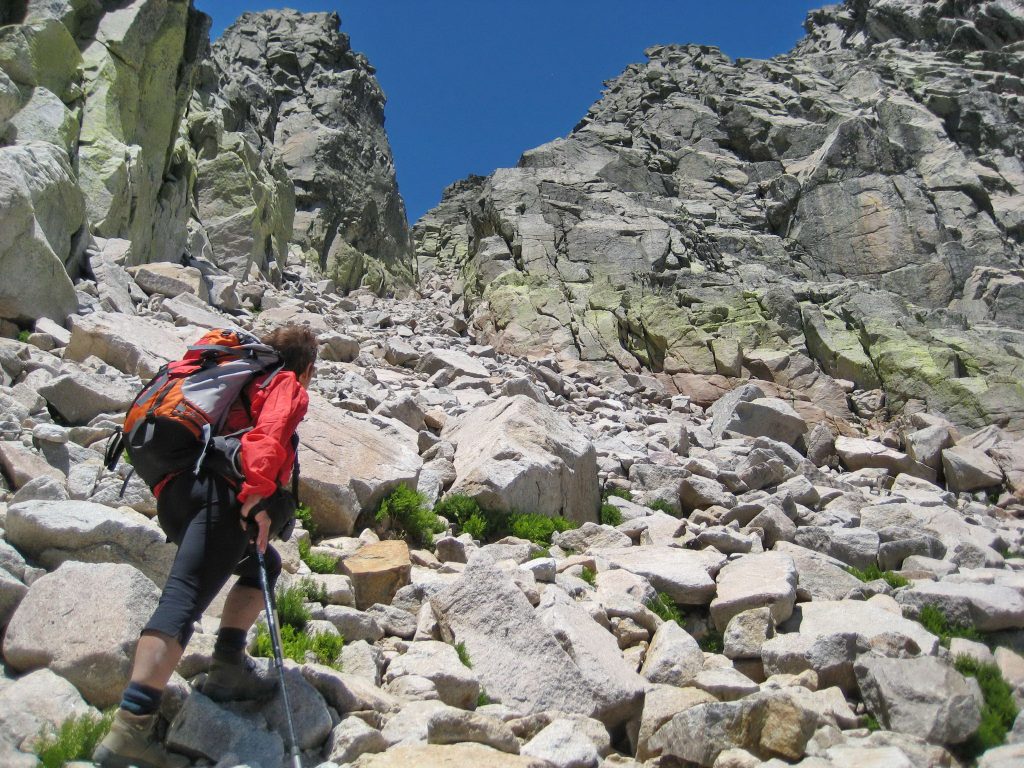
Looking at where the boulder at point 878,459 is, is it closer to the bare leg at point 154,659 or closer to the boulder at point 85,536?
the boulder at point 85,536

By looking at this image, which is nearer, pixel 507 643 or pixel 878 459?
pixel 507 643

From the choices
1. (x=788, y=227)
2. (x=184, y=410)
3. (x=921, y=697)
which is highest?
(x=788, y=227)

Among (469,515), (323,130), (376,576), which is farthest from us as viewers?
(323,130)

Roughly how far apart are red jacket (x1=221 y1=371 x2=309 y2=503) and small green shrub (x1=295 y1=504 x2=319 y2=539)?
304 cm

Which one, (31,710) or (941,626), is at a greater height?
(941,626)

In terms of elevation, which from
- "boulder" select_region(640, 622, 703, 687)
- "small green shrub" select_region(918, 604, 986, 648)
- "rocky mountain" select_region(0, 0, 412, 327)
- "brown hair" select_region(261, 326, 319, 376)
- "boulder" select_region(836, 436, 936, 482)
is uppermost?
"rocky mountain" select_region(0, 0, 412, 327)

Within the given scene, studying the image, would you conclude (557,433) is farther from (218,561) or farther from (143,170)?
(143,170)

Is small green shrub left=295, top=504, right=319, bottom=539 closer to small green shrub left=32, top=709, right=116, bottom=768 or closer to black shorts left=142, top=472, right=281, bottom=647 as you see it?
black shorts left=142, top=472, right=281, bottom=647

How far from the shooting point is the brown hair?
510cm

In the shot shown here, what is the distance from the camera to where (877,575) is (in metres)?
9.14

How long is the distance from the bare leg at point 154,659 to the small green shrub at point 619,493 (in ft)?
27.9

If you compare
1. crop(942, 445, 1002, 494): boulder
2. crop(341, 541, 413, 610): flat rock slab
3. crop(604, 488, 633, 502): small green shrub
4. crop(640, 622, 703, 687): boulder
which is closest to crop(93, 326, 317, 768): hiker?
crop(341, 541, 413, 610): flat rock slab

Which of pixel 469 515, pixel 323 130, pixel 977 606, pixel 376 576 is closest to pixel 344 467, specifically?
pixel 469 515

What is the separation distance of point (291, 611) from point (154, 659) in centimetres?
171
